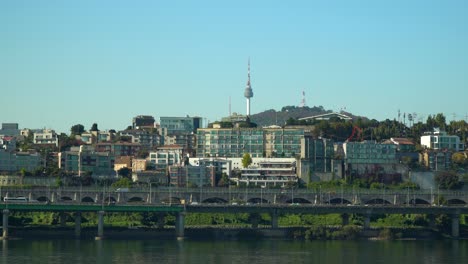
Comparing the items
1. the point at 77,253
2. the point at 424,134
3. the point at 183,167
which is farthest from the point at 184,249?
the point at 424,134

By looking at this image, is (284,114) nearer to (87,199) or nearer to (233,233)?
(87,199)

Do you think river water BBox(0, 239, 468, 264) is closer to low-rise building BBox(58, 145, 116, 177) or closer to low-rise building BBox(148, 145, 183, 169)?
low-rise building BBox(58, 145, 116, 177)

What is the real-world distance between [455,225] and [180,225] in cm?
1934

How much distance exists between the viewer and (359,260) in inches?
2522

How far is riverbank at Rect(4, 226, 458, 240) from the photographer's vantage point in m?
78.4

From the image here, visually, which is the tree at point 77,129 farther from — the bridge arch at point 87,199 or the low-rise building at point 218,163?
the bridge arch at point 87,199

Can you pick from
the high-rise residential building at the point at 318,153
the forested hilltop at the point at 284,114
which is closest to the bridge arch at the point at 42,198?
the high-rise residential building at the point at 318,153

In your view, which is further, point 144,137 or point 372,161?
point 144,137

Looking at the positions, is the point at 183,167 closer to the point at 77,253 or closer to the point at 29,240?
the point at 29,240

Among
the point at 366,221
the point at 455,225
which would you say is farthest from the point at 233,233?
the point at 455,225

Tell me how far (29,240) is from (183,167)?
43.7 m

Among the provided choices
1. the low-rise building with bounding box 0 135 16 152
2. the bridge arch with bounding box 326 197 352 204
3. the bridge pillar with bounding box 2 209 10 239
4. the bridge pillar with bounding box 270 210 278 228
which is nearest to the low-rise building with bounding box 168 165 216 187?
the low-rise building with bounding box 0 135 16 152

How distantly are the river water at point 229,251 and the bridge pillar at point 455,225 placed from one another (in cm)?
346

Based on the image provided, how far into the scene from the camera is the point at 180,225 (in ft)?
259
